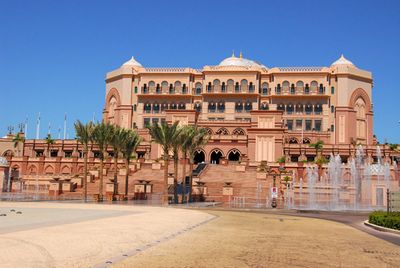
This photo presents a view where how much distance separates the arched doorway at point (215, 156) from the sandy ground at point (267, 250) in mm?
54467

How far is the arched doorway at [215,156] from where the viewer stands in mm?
74938

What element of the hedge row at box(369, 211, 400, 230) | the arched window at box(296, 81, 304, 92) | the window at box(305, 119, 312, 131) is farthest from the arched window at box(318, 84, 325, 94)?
the hedge row at box(369, 211, 400, 230)

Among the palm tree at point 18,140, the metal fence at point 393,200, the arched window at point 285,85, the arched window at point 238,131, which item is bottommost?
the metal fence at point 393,200

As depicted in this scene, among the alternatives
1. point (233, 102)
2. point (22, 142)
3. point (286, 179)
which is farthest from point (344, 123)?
point (22, 142)

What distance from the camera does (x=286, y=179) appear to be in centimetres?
5459

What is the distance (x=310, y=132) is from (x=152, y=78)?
29241 millimetres

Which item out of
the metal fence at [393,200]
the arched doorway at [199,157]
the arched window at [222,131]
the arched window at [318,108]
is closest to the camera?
the metal fence at [393,200]

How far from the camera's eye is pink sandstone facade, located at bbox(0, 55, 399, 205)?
7231cm

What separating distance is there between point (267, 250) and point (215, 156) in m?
62.6

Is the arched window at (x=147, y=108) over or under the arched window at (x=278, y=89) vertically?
under

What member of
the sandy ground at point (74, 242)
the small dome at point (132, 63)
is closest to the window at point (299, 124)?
the small dome at point (132, 63)

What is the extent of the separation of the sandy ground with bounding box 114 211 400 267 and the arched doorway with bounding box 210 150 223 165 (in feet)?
179

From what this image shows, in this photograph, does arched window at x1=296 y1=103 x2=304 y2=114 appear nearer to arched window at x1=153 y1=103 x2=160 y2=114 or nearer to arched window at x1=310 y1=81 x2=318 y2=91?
arched window at x1=310 y1=81 x2=318 y2=91

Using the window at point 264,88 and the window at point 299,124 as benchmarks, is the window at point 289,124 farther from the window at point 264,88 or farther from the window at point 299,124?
the window at point 264,88
